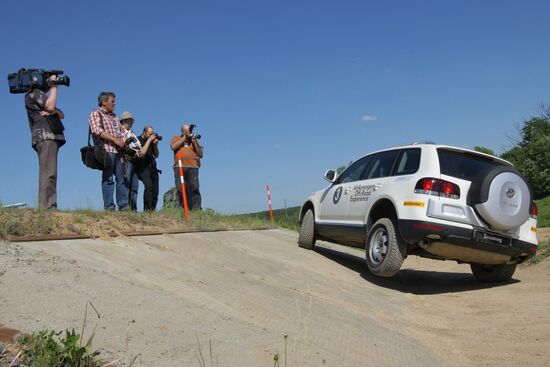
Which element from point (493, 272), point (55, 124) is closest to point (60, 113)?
point (55, 124)

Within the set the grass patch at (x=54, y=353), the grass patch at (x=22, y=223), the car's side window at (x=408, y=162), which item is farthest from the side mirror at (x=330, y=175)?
the grass patch at (x=54, y=353)

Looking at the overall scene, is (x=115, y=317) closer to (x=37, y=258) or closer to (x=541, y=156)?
(x=37, y=258)

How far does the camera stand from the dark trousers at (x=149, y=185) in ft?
33.0

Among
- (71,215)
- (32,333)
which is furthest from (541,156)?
(32,333)

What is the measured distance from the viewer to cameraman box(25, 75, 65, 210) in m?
7.06

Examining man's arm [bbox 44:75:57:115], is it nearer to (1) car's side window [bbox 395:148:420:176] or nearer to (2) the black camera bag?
(2) the black camera bag

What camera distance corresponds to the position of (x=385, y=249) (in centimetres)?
684

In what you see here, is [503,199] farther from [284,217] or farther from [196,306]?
[284,217]

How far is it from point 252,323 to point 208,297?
0.62 m

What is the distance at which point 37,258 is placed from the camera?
15.4 feet

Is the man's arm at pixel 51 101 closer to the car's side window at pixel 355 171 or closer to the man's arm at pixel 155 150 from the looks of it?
the man's arm at pixel 155 150

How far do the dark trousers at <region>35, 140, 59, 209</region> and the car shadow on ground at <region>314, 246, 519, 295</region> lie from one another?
445 centimetres

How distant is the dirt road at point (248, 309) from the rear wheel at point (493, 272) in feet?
0.58

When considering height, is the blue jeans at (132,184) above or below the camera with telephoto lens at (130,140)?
below
